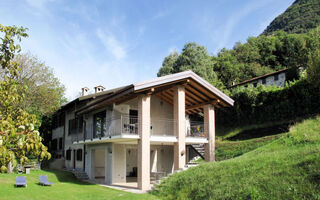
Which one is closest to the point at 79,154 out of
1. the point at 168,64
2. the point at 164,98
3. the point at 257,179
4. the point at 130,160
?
the point at 130,160

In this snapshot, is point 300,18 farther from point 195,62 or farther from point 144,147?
point 144,147

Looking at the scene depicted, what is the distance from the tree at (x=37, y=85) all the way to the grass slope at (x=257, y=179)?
16.5 meters

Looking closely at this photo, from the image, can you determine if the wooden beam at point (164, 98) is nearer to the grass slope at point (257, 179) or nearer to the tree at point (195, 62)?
the grass slope at point (257, 179)

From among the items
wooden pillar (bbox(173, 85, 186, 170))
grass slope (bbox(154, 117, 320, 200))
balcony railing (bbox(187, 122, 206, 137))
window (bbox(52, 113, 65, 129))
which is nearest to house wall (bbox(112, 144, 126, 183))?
wooden pillar (bbox(173, 85, 186, 170))

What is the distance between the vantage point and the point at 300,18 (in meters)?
90.7

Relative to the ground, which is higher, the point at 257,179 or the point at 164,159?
the point at 257,179

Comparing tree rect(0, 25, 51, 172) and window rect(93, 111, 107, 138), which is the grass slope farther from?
window rect(93, 111, 107, 138)

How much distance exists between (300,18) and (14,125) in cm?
10246

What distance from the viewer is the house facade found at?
16.0 metres

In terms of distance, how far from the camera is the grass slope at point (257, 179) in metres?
8.96

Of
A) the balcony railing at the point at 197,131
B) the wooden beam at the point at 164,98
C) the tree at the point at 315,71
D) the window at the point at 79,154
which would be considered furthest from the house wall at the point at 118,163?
the tree at the point at 315,71

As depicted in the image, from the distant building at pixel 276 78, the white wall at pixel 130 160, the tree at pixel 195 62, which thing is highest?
the tree at pixel 195 62

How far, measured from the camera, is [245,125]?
28094mm

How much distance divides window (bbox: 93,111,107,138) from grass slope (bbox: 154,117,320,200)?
763cm
